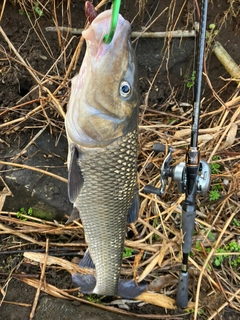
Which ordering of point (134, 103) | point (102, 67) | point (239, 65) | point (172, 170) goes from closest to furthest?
point (102, 67)
point (134, 103)
point (172, 170)
point (239, 65)

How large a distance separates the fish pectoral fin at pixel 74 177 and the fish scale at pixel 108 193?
0.07 ft

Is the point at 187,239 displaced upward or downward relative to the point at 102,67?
downward

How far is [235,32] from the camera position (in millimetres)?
3561

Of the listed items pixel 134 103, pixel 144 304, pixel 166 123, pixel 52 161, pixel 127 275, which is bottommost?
pixel 144 304

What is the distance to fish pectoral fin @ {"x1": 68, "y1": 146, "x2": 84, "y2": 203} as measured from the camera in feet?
6.22

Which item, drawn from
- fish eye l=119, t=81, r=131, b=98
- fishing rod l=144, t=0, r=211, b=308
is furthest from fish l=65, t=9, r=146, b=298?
fishing rod l=144, t=0, r=211, b=308

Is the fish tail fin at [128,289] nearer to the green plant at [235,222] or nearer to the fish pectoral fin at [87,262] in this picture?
the fish pectoral fin at [87,262]

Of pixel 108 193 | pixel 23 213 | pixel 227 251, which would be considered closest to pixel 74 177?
pixel 108 193

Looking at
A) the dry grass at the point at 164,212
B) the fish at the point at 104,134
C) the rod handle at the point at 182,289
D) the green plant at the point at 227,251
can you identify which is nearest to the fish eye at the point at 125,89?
the fish at the point at 104,134

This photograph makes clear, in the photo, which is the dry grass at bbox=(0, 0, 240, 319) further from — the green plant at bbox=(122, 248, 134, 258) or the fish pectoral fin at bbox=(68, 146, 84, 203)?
the fish pectoral fin at bbox=(68, 146, 84, 203)

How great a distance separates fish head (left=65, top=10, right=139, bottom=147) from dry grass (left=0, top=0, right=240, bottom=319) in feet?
4.15

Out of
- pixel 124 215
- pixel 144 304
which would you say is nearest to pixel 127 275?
pixel 144 304

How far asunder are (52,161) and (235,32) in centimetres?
210

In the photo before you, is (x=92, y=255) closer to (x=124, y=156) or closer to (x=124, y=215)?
(x=124, y=215)
